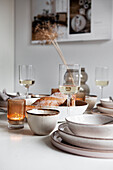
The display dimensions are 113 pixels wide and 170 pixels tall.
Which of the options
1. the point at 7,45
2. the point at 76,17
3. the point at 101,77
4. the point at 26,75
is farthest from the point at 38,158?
the point at 7,45

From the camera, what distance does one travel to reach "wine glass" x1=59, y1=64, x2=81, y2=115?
2.99 feet

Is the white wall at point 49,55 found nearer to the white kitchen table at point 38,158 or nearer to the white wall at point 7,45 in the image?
the white wall at point 7,45

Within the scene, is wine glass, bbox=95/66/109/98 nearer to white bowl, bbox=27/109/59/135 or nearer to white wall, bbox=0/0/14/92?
white bowl, bbox=27/109/59/135

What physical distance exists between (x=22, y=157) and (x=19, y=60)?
3.09 metres

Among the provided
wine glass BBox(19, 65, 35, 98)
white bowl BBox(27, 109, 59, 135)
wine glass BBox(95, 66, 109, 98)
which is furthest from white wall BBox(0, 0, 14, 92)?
white bowl BBox(27, 109, 59, 135)

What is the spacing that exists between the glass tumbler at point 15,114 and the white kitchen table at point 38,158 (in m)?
0.12

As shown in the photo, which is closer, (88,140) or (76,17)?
(88,140)

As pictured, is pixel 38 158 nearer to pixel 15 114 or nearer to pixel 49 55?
pixel 15 114

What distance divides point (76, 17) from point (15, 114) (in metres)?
2.41

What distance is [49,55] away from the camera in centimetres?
331

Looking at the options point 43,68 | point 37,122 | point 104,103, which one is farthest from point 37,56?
point 37,122

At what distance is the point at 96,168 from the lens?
518 millimetres

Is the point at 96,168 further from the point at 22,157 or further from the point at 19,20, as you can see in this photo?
the point at 19,20

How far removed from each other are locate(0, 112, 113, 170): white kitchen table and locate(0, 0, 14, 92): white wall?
2.78m
